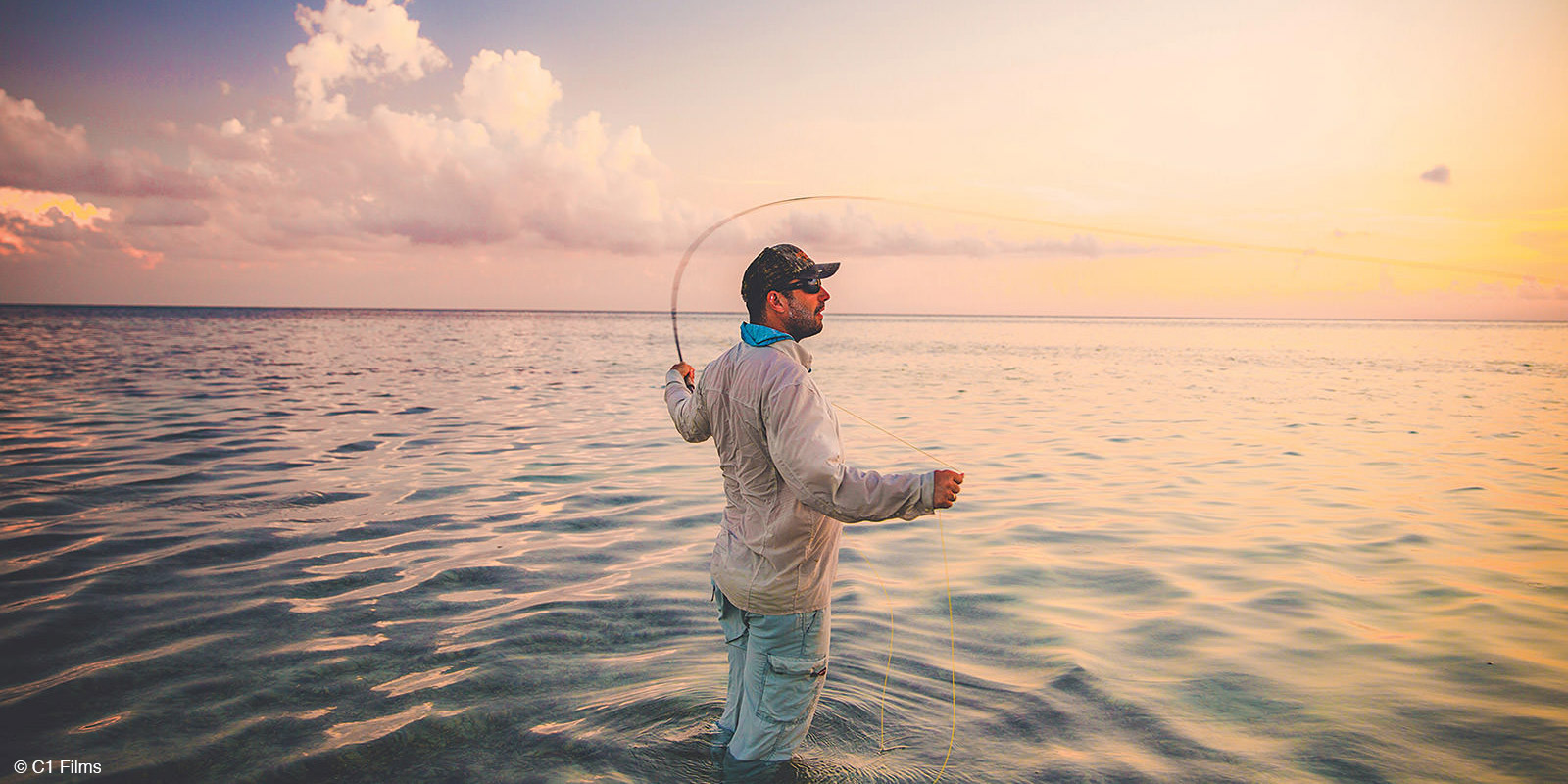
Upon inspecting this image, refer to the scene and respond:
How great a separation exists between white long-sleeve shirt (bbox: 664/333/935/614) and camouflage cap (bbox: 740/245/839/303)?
0.84 ft

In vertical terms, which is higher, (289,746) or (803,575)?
(803,575)

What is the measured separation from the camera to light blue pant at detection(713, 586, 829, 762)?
359 centimetres

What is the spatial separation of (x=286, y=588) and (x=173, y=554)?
5.54 ft

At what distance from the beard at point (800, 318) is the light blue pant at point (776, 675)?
1.19 m

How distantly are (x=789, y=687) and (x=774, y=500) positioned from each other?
0.85m

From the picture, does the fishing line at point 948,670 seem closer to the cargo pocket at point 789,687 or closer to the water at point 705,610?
the water at point 705,610

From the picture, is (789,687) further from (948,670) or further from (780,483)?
(948,670)

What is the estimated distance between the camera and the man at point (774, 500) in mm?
3213

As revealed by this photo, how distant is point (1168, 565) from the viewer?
7.74m

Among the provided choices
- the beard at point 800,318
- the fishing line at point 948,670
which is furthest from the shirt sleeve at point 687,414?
the fishing line at point 948,670

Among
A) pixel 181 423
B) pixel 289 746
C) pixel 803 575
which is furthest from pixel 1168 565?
pixel 181 423

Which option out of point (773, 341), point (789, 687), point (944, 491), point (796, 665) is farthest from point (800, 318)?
point (789, 687)

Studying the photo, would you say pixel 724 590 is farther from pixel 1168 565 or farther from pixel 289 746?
pixel 1168 565

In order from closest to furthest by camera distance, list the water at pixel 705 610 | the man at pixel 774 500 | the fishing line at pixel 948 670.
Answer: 1. the man at pixel 774 500
2. the water at pixel 705 610
3. the fishing line at pixel 948 670
